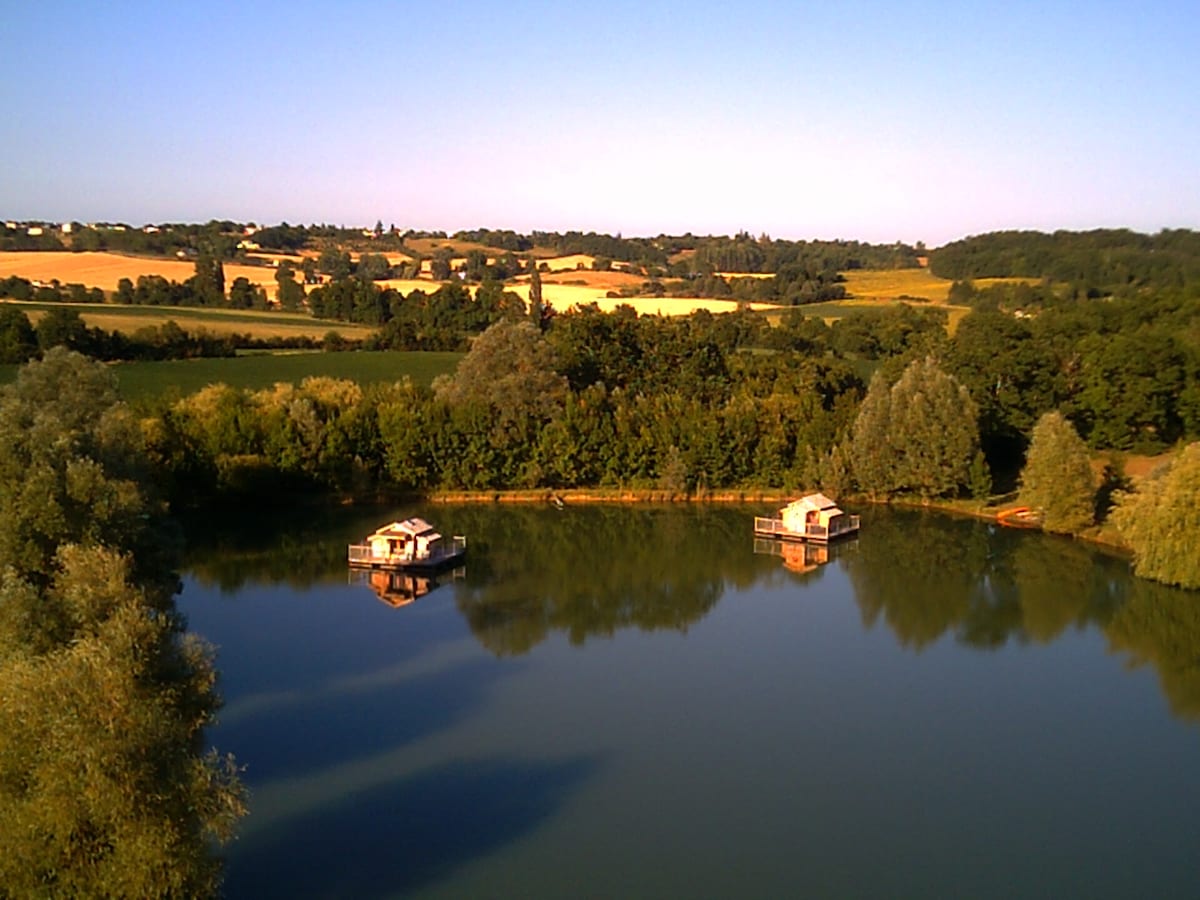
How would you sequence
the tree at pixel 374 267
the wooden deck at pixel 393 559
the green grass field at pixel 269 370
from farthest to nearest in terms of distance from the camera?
the tree at pixel 374 267, the green grass field at pixel 269 370, the wooden deck at pixel 393 559

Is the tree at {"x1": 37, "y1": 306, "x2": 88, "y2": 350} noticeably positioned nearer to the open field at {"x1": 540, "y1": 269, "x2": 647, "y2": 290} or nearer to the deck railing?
the deck railing

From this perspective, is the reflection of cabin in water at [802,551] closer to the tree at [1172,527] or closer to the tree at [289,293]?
the tree at [1172,527]

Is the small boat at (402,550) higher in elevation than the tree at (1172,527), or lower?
lower

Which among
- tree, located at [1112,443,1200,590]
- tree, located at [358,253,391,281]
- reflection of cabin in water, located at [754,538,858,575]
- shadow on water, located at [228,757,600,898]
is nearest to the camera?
shadow on water, located at [228,757,600,898]

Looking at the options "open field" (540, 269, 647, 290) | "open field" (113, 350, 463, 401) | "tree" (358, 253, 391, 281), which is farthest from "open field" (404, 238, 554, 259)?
"open field" (113, 350, 463, 401)

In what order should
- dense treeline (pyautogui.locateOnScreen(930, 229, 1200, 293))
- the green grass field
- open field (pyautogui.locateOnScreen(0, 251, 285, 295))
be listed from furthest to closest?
1. open field (pyautogui.locateOnScreen(0, 251, 285, 295))
2. dense treeline (pyautogui.locateOnScreen(930, 229, 1200, 293))
3. the green grass field

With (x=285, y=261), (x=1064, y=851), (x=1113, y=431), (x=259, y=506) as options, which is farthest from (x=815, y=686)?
(x=285, y=261)

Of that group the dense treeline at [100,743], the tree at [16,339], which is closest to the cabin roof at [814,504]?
the dense treeline at [100,743]
